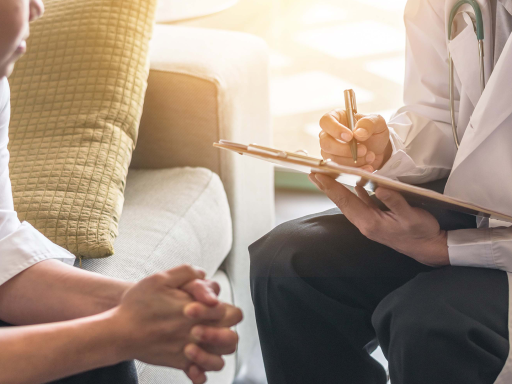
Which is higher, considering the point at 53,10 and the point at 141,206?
the point at 53,10

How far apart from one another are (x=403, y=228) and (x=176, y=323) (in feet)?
1.23

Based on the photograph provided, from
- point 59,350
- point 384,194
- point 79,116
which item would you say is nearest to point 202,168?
point 79,116

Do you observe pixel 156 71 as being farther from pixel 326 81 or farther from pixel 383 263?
pixel 326 81

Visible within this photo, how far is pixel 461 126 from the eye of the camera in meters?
0.93

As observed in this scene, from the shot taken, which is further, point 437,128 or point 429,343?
point 437,128

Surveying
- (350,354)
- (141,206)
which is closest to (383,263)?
(350,354)

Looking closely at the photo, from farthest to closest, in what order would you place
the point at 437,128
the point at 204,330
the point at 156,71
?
the point at 156,71, the point at 437,128, the point at 204,330

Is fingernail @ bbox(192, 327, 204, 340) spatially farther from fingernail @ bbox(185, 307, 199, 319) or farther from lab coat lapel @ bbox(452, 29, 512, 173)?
lab coat lapel @ bbox(452, 29, 512, 173)

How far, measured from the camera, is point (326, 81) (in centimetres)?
192

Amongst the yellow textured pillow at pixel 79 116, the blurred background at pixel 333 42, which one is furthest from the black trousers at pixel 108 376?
the blurred background at pixel 333 42

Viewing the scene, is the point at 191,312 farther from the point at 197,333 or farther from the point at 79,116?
the point at 79,116

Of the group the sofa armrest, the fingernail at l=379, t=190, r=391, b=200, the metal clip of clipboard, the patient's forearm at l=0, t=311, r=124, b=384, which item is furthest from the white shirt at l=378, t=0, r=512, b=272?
the patient's forearm at l=0, t=311, r=124, b=384

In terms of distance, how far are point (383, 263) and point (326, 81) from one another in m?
1.21

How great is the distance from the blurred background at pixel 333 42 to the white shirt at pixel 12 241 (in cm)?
112
